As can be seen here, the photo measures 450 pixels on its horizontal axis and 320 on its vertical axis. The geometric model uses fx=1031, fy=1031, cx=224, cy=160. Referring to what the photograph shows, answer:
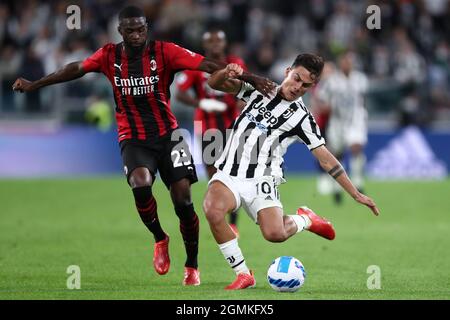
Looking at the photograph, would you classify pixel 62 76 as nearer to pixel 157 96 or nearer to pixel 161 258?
pixel 157 96

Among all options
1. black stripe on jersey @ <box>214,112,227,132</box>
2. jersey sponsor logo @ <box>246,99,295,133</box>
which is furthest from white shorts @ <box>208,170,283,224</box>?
black stripe on jersey @ <box>214,112,227,132</box>

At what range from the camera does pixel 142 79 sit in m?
9.26

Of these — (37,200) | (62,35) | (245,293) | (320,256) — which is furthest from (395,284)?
(62,35)

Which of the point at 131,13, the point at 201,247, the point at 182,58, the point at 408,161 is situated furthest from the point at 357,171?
the point at 131,13

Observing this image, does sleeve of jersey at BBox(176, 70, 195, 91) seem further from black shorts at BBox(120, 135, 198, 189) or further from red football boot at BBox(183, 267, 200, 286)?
red football boot at BBox(183, 267, 200, 286)

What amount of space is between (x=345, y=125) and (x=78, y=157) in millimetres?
6034

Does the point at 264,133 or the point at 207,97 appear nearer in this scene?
the point at 264,133

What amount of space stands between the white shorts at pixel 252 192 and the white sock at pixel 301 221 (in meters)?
0.26

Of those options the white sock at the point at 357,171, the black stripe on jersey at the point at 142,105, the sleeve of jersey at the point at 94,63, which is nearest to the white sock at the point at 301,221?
the black stripe on jersey at the point at 142,105

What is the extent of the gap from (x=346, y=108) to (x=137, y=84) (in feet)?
31.9

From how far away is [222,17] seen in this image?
24.0m

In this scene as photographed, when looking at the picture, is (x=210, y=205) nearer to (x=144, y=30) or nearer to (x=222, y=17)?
(x=144, y=30)

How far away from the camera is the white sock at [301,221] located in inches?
364

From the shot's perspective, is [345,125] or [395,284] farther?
[345,125]
